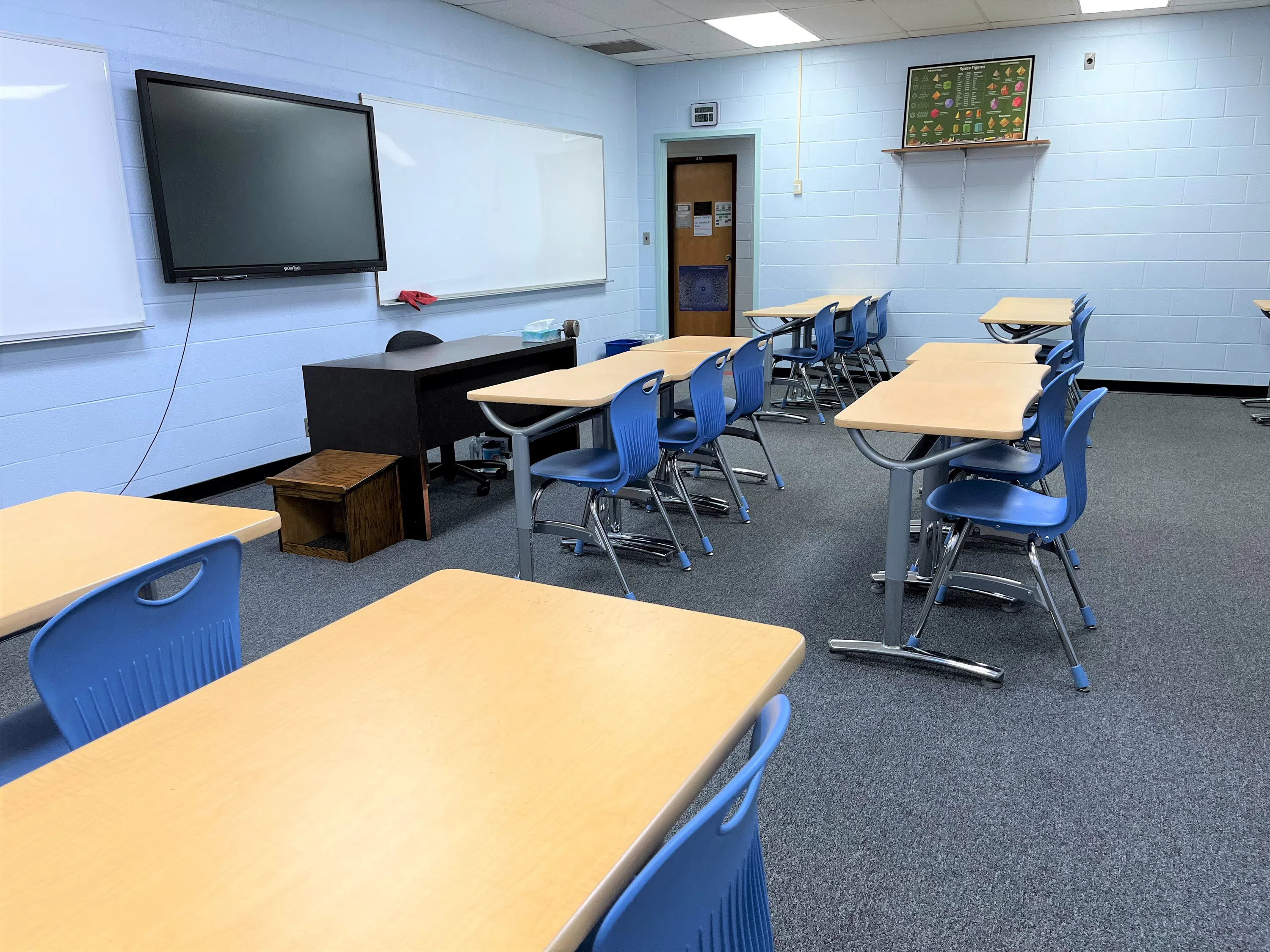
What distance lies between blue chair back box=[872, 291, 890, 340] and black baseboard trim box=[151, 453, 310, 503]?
15.3ft

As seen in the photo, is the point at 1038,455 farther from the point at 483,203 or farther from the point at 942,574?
the point at 483,203

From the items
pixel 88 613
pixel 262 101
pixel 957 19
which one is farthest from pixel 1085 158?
pixel 88 613

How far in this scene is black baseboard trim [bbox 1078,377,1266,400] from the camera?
22.9 feet

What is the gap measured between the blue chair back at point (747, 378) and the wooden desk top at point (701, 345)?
0.05 m

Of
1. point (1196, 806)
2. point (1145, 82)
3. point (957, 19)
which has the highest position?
point (957, 19)

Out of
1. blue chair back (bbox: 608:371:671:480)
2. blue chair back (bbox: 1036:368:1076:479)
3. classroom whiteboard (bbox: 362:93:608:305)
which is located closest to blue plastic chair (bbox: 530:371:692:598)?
blue chair back (bbox: 608:371:671:480)

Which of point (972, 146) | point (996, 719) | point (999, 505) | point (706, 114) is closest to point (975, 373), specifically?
point (999, 505)

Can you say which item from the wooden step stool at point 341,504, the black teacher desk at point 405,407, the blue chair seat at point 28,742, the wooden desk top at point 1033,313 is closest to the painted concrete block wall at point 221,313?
the black teacher desk at point 405,407

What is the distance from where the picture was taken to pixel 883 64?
7.46m

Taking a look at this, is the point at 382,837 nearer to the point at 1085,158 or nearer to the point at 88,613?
the point at 88,613

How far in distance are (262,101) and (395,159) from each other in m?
1.06

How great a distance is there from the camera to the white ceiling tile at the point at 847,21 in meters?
6.32

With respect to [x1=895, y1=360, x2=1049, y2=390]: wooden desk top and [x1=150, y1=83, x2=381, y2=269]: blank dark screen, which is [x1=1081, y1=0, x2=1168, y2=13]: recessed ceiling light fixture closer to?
[x1=895, y1=360, x2=1049, y2=390]: wooden desk top

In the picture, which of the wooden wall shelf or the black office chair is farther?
the wooden wall shelf
